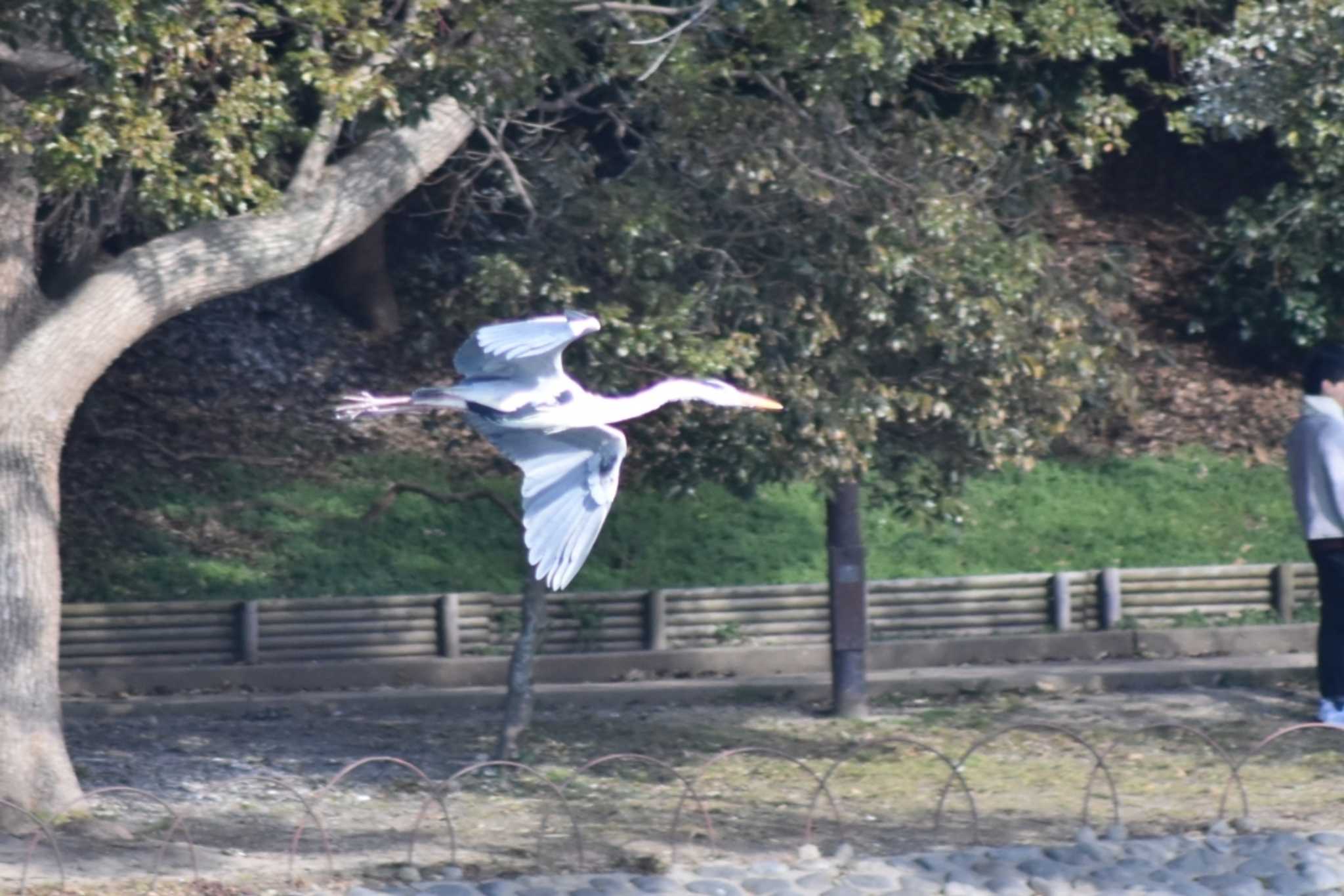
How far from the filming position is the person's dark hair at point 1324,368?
923 centimetres

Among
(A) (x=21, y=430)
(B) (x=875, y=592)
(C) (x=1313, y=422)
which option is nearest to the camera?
(A) (x=21, y=430)

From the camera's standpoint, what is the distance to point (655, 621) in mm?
11570

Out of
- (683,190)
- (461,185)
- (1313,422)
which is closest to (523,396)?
(683,190)

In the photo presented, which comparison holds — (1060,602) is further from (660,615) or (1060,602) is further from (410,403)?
(410,403)

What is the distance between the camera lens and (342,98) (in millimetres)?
8406

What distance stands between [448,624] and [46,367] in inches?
156

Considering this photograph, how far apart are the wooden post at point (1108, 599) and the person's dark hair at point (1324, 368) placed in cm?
281

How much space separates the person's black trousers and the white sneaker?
2 cm

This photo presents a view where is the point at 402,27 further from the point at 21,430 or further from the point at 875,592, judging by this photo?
the point at 875,592

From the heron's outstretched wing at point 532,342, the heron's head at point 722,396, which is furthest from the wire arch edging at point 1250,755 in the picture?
the heron's outstretched wing at point 532,342

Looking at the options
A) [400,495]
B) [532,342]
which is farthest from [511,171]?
[400,495]

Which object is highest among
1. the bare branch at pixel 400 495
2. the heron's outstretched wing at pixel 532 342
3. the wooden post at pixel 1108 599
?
the heron's outstretched wing at pixel 532 342

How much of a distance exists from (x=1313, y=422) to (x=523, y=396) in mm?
4751

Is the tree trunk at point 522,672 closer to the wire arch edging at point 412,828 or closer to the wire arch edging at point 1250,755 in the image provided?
the wire arch edging at point 412,828
